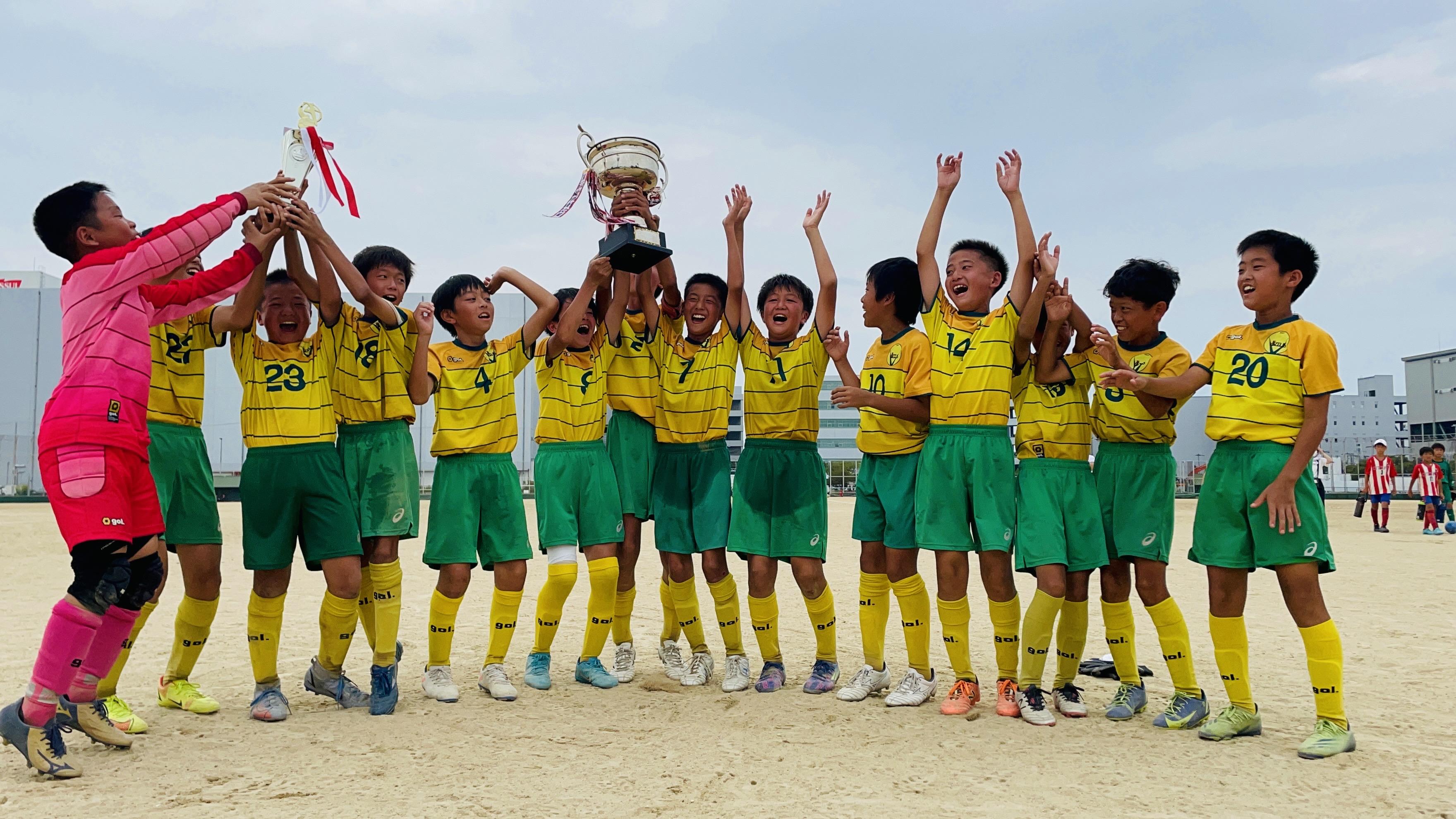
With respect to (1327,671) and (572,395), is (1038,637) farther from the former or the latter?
(572,395)

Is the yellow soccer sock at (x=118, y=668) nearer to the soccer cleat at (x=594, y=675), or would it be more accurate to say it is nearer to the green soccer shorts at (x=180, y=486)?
the green soccer shorts at (x=180, y=486)

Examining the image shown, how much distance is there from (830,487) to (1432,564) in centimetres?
5582

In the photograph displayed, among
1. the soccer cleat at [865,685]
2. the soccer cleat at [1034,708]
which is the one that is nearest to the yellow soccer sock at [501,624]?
the soccer cleat at [865,685]

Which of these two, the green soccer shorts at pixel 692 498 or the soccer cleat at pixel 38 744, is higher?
the green soccer shorts at pixel 692 498

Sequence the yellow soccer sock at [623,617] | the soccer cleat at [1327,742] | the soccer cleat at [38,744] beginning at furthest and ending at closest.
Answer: the yellow soccer sock at [623,617] < the soccer cleat at [1327,742] < the soccer cleat at [38,744]

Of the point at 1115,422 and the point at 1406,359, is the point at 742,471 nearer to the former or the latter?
the point at 1115,422

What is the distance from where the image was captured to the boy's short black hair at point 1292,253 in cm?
449

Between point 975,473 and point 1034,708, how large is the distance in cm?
122

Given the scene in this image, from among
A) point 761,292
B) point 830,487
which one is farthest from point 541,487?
point 830,487

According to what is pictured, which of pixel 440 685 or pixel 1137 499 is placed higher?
pixel 1137 499

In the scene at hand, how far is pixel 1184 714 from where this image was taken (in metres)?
4.66

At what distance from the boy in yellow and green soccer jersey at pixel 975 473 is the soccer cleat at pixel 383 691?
295 centimetres

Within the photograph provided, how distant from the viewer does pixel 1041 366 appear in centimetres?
505

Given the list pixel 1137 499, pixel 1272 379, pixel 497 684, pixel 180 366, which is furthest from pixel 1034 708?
pixel 180 366
